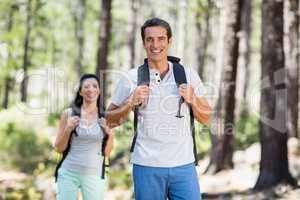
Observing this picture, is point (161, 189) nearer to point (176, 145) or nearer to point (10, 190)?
point (176, 145)

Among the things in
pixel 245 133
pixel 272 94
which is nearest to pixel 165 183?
pixel 272 94

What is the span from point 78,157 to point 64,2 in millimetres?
42231

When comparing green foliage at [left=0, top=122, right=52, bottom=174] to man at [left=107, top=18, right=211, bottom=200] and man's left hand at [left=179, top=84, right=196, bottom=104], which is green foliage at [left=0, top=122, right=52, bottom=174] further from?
man's left hand at [left=179, top=84, right=196, bottom=104]

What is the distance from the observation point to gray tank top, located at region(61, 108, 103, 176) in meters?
6.20

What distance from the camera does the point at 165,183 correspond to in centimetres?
444

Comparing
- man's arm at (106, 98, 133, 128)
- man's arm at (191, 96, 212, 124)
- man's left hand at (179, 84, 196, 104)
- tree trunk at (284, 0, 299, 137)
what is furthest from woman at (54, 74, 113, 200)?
tree trunk at (284, 0, 299, 137)

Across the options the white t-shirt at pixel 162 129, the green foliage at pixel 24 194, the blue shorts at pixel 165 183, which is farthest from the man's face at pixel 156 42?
the green foliage at pixel 24 194

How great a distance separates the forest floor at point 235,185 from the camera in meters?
10.4

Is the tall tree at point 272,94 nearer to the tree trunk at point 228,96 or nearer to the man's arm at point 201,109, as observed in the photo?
the tree trunk at point 228,96

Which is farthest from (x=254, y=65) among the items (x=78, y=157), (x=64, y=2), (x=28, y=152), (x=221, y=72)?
(x=78, y=157)

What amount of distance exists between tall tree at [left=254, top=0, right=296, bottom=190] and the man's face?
642cm

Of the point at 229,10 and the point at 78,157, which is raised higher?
the point at 229,10

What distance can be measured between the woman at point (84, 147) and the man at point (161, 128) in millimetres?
1778

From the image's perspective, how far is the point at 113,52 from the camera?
61.4 m
